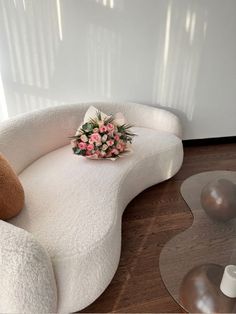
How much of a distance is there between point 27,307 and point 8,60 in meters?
1.89

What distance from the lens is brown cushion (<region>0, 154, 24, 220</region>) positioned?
3.57 ft

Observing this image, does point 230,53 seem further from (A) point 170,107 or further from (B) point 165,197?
(B) point 165,197

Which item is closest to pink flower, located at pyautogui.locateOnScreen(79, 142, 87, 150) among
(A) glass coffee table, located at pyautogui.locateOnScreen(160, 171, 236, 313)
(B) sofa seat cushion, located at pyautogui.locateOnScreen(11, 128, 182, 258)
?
(B) sofa seat cushion, located at pyautogui.locateOnScreen(11, 128, 182, 258)

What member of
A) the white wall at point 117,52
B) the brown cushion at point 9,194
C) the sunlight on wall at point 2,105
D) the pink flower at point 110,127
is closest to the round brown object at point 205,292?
the brown cushion at point 9,194

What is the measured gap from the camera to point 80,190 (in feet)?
4.67

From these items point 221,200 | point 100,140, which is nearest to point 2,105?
point 100,140

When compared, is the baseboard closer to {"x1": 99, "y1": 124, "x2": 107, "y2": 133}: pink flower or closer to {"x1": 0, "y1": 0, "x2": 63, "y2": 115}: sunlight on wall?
{"x1": 99, "y1": 124, "x2": 107, "y2": 133}: pink flower

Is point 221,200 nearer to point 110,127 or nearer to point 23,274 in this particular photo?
point 110,127

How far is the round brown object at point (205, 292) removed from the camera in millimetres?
1013

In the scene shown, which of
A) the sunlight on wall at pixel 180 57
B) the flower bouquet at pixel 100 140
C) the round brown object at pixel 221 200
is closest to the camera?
the round brown object at pixel 221 200

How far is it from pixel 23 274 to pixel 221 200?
111 centimetres

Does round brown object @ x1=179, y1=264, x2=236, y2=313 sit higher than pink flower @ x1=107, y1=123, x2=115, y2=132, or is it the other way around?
pink flower @ x1=107, y1=123, x2=115, y2=132

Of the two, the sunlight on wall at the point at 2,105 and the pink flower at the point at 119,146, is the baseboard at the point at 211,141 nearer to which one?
→ the pink flower at the point at 119,146

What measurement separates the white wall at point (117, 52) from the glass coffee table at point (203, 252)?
4.00 ft
